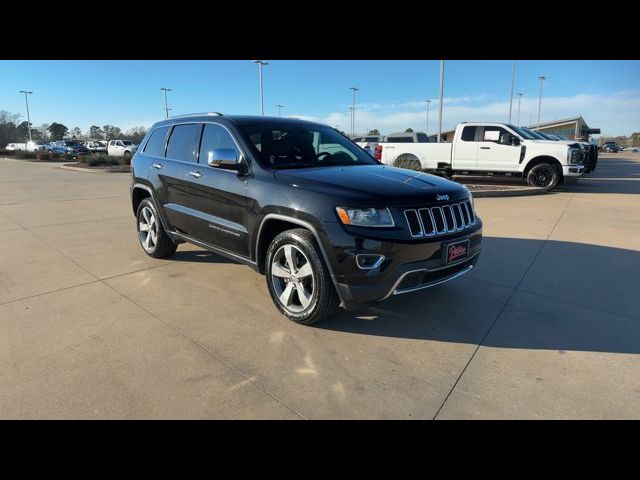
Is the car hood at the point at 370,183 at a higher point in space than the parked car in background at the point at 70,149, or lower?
lower

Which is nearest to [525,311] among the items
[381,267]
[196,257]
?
[381,267]

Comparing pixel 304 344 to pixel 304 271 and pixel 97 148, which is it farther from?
A: pixel 97 148

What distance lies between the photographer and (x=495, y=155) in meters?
13.9

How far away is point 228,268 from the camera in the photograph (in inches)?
206

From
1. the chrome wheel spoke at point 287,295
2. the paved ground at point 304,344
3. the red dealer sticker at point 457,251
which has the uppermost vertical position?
the red dealer sticker at point 457,251

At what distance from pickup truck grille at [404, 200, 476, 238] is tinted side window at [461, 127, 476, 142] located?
37.5 feet

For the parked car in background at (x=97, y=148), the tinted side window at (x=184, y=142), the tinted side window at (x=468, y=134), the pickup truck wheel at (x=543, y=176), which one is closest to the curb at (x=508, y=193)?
the pickup truck wheel at (x=543, y=176)

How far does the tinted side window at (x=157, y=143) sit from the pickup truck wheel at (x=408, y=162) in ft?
33.4

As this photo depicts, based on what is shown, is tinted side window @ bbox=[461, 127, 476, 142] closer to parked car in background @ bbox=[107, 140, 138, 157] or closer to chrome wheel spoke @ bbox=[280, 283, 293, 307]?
chrome wheel spoke @ bbox=[280, 283, 293, 307]

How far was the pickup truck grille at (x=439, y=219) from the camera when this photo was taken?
328cm

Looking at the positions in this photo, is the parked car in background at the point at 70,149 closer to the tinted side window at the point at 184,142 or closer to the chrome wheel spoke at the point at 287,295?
the tinted side window at the point at 184,142

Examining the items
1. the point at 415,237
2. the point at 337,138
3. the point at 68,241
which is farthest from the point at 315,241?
the point at 68,241

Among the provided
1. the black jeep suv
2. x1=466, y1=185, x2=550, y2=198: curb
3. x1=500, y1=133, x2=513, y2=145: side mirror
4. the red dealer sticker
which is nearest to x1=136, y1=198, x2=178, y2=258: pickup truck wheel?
the black jeep suv
